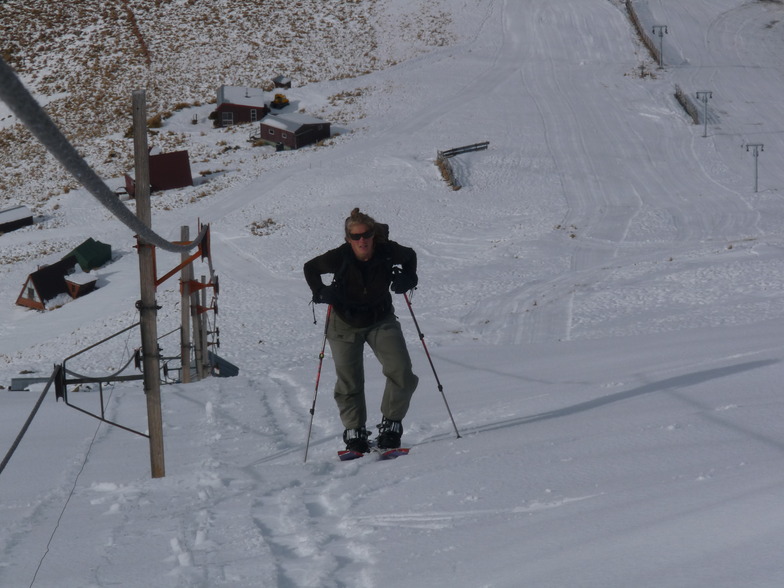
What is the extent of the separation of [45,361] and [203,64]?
41831mm

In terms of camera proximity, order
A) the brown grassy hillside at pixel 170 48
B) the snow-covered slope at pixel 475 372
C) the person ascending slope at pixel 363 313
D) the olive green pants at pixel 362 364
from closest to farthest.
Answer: the snow-covered slope at pixel 475 372 → the person ascending slope at pixel 363 313 → the olive green pants at pixel 362 364 → the brown grassy hillside at pixel 170 48

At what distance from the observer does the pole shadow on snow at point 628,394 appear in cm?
632

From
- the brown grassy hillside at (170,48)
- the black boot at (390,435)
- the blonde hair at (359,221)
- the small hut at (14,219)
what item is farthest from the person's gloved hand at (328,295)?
the brown grassy hillside at (170,48)

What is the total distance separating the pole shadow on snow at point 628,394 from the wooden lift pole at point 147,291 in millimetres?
1915

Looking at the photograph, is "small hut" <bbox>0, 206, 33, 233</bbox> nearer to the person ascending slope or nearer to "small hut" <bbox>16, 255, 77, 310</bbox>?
"small hut" <bbox>16, 255, 77, 310</bbox>

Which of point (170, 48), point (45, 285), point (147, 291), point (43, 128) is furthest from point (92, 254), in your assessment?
point (170, 48)

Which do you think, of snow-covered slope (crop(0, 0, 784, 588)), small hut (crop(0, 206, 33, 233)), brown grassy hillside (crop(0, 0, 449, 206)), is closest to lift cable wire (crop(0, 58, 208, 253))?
snow-covered slope (crop(0, 0, 784, 588))

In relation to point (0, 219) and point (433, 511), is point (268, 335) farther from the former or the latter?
point (0, 219)

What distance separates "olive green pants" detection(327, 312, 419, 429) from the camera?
5.77 meters

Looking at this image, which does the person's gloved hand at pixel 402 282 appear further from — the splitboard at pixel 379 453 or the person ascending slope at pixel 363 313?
the splitboard at pixel 379 453

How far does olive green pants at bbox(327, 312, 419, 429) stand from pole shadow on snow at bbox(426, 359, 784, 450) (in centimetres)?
58

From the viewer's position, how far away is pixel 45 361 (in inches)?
793

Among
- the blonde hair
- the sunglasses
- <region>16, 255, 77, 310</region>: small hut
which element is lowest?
<region>16, 255, 77, 310</region>: small hut

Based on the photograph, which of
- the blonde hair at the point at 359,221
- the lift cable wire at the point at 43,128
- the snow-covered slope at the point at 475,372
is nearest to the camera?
the lift cable wire at the point at 43,128
